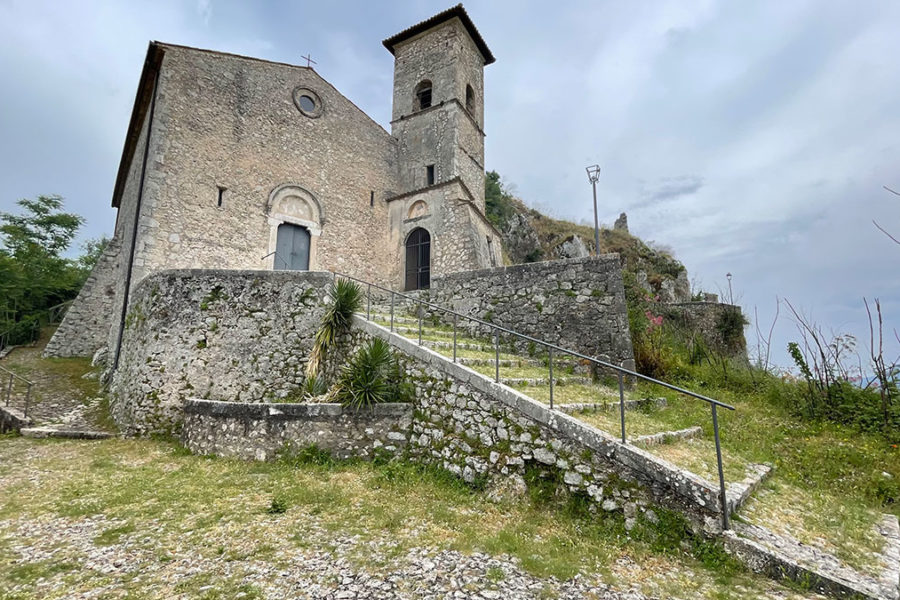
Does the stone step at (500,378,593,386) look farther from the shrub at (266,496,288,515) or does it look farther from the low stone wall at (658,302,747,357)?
the low stone wall at (658,302,747,357)

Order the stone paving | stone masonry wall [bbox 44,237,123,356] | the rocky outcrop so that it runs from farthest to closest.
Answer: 1. the rocky outcrop
2. stone masonry wall [bbox 44,237,123,356]
3. the stone paving

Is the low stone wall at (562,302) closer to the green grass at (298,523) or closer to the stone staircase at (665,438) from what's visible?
the stone staircase at (665,438)

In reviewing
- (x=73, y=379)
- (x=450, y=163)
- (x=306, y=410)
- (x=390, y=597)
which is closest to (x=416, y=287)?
(x=450, y=163)

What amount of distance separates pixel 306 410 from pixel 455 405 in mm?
2277

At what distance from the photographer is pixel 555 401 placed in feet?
18.5

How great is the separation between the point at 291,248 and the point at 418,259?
4278 mm

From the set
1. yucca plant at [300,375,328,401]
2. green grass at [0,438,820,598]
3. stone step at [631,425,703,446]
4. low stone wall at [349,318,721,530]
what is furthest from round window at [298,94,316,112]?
stone step at [631,425,703,446]

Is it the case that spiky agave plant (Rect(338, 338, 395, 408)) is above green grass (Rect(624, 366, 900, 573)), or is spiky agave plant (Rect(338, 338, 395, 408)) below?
above

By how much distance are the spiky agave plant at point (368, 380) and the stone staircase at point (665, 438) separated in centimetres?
75

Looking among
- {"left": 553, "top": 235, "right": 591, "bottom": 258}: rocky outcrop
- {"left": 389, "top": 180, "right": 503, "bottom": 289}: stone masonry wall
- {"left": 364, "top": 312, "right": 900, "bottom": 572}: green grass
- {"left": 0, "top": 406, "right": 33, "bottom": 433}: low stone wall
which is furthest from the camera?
{"left": 553, "top": 235, "right": 591, "bottom": 258}: rocky outcrop

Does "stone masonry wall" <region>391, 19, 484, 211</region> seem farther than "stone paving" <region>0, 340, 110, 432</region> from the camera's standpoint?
Yes

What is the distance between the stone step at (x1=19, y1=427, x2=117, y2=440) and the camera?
7809mm

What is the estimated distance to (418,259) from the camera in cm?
1507

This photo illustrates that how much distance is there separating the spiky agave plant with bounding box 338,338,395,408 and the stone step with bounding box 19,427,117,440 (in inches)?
205
